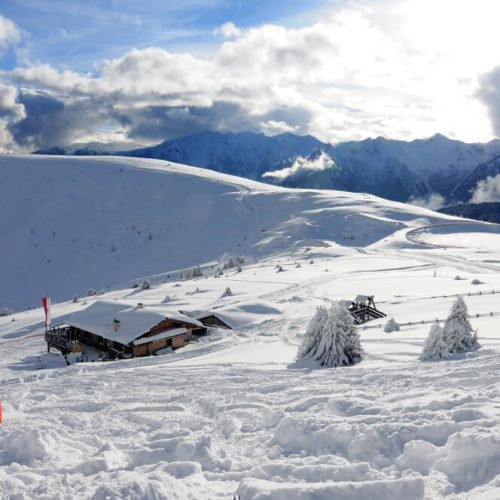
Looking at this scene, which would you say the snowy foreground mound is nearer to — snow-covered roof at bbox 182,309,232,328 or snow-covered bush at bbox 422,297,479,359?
snow-covered roof at bbox 182,309,232,328

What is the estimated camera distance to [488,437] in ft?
30.9

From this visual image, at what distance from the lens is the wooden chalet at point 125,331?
3391 cm

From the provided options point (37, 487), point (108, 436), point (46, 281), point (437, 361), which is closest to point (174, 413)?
point (108, 436)

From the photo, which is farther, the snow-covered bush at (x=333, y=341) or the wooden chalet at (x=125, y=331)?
the wooden chalet at (x=125, y=331)

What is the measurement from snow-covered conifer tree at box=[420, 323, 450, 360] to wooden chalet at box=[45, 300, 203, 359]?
60.7 ft

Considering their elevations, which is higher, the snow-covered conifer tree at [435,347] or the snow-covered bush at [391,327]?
the snow-covered conifer tree at [435,347]

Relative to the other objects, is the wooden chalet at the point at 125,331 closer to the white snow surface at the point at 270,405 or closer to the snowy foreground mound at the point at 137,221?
the white snow surface at the point at 270,405

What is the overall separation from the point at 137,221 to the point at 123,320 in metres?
81.3

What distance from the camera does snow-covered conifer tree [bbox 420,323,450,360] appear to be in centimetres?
2083

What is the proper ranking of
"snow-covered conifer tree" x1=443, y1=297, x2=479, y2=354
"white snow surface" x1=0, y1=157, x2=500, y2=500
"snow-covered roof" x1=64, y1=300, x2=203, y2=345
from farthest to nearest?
Result: "snow-covered roof" x1=64, y1=300, x2=203, y2=345 → "snow-covered conifer tree" x1=443, y1=297, x2=479, y2=354 → "white snow surface" x1=0, y1=157, x2=500, y2=500

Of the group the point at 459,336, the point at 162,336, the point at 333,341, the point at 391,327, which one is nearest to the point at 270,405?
the point at 333,341

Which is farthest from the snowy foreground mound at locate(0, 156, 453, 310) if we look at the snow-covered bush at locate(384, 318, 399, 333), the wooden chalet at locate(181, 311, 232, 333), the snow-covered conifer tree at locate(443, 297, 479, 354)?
the snow-covered conifer tree at locate(443, 297, 479, 354)

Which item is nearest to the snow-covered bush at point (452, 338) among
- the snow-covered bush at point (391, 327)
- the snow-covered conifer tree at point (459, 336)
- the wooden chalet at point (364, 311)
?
the snow-covered conifer tree at point (459, 336)

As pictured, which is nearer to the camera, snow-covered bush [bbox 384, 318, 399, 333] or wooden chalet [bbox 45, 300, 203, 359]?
snow-covered bush [bbox 384, 318, 399, 333]
